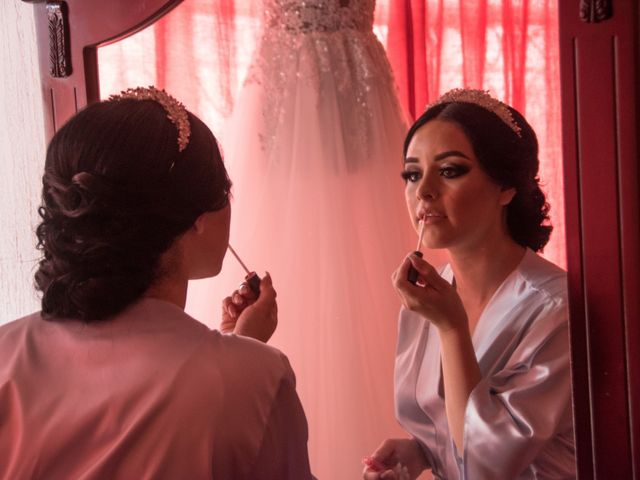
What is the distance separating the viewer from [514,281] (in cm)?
77

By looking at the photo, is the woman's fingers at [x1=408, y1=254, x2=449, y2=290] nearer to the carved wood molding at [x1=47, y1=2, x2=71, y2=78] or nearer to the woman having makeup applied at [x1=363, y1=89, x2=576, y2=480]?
the woman having makeup applied at [x1=363, y1=89, x2=576, y2=480]

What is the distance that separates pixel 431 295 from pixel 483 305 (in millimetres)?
81

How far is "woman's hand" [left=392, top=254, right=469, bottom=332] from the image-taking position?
2.40 feet

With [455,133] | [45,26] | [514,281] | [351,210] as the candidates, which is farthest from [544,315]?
[45,26]

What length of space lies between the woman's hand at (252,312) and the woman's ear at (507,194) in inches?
10.1

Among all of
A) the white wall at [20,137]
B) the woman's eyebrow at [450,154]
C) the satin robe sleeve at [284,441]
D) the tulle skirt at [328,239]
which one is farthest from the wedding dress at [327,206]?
the white wall at [20,137]

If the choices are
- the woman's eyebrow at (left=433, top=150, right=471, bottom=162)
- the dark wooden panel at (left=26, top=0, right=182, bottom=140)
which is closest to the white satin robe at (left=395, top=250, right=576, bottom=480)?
the woman's eyebrow at (left=433, top=150, right=471, bottom=162)

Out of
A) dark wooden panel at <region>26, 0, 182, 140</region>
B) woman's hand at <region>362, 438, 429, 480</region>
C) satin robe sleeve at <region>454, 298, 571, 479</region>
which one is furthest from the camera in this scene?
dark wooden panel at <region>26, 0, 182, 140</region>

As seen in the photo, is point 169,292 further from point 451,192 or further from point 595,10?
point 595,10

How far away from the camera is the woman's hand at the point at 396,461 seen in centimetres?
79

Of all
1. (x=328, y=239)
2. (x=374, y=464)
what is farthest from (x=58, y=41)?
(x=374, y=464)

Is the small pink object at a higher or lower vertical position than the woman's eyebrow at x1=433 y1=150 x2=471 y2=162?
lower

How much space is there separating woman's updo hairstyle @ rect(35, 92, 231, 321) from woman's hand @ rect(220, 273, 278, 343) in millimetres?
181

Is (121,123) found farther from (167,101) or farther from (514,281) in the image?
(514,281)
